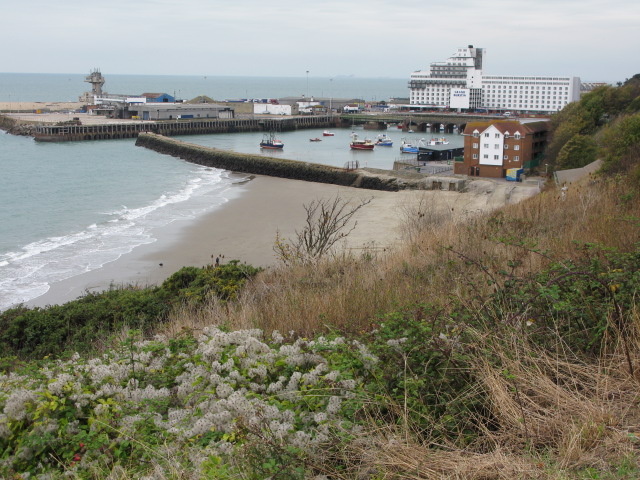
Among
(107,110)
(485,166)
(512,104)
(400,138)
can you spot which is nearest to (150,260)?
(485,166)

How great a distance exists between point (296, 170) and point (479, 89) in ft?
242

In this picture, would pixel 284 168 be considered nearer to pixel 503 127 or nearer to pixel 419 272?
pixel 503 127

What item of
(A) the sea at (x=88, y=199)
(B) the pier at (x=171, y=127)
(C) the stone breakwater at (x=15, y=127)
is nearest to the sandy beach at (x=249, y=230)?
(A) the sea at (x=88, y=199)

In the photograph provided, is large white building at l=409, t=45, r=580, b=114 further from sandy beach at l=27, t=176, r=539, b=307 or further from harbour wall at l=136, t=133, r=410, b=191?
sandy beach at l=27, t=176, r=539, b=307

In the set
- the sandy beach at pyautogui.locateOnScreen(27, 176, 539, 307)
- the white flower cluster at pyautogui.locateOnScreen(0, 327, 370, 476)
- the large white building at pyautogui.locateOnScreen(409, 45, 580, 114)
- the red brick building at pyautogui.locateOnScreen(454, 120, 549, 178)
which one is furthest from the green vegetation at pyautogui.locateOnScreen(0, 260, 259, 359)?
the large white building at pyautogui.locateOnScreen(409, 45, 580, 114)

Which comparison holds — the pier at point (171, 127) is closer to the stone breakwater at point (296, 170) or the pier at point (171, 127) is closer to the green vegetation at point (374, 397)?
the stone breakwater at point (296, 170)

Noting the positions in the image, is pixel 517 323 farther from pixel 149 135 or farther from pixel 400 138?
pixel 400 138

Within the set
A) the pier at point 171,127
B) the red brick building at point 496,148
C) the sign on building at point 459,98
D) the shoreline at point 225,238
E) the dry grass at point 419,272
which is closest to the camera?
the dry grass at point 419,272

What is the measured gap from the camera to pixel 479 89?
110 m

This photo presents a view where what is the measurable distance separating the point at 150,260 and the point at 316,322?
1605 cm

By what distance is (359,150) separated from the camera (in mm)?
64812

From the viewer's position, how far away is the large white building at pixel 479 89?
103956mm

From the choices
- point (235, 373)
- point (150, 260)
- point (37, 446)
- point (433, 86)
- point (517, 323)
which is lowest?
point (150, 260)

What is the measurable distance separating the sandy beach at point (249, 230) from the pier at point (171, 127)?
37.6m
